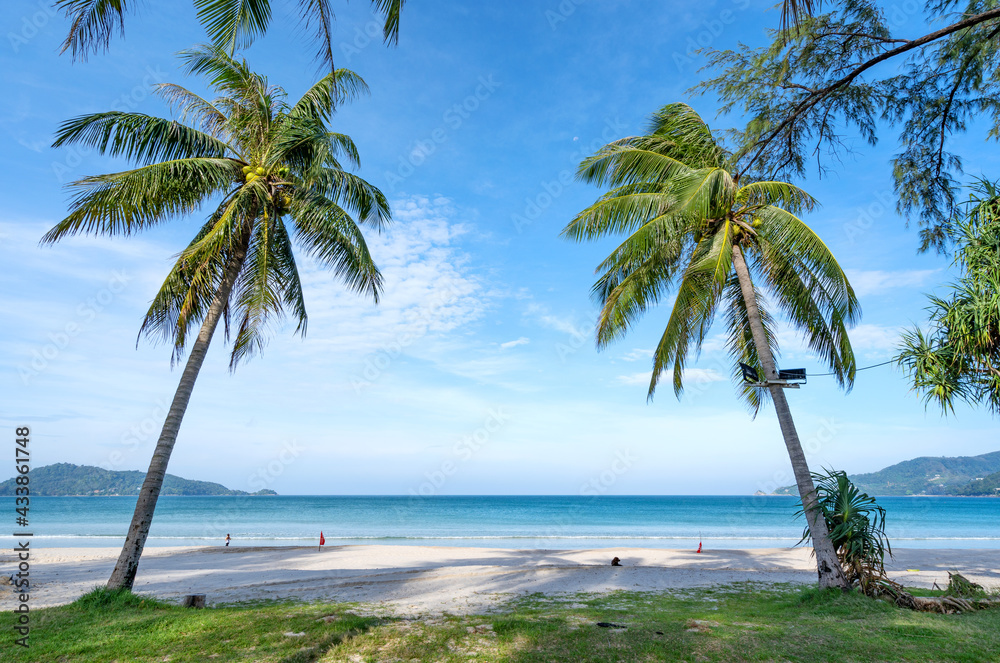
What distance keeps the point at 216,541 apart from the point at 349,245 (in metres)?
25.8

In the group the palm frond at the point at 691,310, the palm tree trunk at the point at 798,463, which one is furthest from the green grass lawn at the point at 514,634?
the palm frond at the point at 691,310

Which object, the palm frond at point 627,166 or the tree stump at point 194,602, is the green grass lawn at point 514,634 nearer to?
the tree stump at point 194,602

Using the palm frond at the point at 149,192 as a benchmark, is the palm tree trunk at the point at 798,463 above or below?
below

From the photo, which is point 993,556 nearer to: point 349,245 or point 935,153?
point 935,153

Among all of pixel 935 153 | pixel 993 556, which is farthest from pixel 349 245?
pixel 993 556

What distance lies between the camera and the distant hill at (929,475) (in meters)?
139

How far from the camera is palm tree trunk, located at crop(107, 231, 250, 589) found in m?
7.49

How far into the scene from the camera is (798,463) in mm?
8625

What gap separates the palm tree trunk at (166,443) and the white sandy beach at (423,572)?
1496 millimetres

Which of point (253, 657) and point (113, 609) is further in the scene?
point (113, 609)

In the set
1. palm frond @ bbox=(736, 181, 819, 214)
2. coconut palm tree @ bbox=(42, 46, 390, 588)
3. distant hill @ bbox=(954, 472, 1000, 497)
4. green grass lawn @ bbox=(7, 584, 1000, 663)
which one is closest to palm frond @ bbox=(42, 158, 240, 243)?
coconut palm tree @ bbox=(42, 46, 390, 588)

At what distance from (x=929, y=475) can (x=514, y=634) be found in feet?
634

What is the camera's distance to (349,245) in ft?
32.0

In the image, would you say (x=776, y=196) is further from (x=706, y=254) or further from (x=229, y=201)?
(x=229, y=201)
